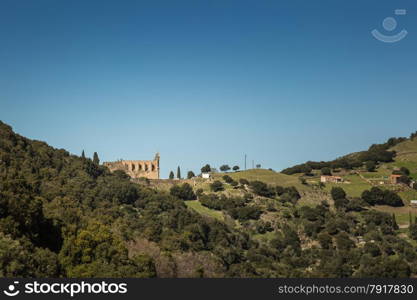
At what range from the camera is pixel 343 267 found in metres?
64.4

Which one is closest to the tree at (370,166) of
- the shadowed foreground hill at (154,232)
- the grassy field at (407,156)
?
the grassy field at (407,156)

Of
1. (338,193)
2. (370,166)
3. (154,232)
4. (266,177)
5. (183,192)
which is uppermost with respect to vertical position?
(370,166)

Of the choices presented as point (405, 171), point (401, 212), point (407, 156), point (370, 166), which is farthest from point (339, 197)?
point (407, 156)

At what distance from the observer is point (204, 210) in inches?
3585

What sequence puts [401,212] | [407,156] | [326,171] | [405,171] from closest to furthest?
[401,212] < [405,171] < [326,171] < [407,156]

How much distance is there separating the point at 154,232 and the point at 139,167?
57.0 metres

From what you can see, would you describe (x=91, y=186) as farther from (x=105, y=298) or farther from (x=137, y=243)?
(x=105, y=298)

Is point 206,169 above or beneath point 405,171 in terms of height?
above

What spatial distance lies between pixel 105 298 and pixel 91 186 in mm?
61747

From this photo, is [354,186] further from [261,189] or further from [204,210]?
[204,210]

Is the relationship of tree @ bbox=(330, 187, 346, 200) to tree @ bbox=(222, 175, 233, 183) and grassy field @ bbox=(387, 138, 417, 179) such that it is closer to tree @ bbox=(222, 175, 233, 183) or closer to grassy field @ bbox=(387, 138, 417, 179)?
tree @ bbox=(222, 175, 233, 183)

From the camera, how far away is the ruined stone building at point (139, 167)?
11788 centimetres

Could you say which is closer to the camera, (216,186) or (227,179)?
(216,186)

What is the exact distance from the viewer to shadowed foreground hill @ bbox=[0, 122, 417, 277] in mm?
35062
